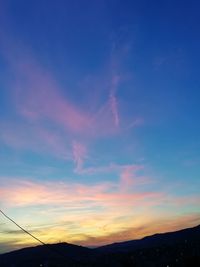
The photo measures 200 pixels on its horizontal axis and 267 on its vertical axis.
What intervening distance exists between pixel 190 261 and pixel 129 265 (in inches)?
765

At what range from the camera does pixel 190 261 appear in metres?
105

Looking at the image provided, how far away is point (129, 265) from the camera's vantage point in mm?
96938

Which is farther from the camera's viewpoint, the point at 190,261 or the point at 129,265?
the point at 190,261
